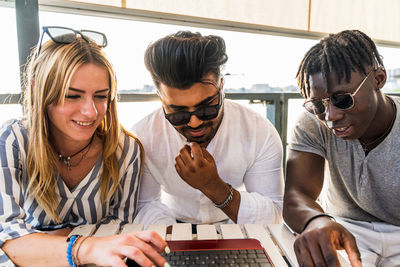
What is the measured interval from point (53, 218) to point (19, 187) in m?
0.21

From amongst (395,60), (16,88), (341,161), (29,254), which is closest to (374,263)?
(341,161)

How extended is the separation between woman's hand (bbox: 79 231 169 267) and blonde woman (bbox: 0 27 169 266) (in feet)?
0.46

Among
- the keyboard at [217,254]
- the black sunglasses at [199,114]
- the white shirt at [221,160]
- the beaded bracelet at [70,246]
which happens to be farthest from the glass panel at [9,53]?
the keyboard at [217,254]

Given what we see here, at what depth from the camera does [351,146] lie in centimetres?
128

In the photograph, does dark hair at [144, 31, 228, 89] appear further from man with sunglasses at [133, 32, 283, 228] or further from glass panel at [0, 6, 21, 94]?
glass panel at [0, 6, 21, 94]

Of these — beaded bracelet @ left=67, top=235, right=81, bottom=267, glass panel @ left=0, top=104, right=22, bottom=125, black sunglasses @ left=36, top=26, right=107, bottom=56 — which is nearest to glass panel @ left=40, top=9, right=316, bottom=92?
glass panel @ left=0, top=104, right=22, bottom=125

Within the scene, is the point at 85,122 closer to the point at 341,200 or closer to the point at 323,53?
the point at 323,53

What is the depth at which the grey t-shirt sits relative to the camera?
1.22 metres

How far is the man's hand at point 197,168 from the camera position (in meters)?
1.24

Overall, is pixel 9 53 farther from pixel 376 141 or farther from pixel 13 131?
pixel 376 141

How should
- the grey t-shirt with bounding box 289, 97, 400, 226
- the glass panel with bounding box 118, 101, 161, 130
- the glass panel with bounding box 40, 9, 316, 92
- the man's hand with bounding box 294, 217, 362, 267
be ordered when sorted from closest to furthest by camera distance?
the man's hand with bounding box 294, 217, 362, 267 < the grey t-shirt with bounding box 289, 97, 400, 226 < the glass panel with bounding box 40, 9, 316, 92 < the glass panel with bounding box 118, 101, 161, 130

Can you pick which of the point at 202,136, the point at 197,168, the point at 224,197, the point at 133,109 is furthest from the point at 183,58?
the point at 133,109

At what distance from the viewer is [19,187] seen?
1.05 metres

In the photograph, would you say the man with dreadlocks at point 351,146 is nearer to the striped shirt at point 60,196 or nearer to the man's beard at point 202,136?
the man's beard at point 202,136
